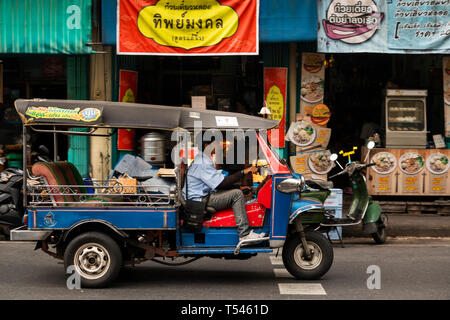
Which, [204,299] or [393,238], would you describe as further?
[393,238]

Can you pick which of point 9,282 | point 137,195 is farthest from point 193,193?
point 9,282

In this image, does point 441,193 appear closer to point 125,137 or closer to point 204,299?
point 125,137

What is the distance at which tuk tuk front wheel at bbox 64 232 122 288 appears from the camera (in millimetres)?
7578

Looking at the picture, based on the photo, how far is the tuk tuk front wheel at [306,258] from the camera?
8.01 m

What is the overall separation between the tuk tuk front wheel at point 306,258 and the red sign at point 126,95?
6.01 m

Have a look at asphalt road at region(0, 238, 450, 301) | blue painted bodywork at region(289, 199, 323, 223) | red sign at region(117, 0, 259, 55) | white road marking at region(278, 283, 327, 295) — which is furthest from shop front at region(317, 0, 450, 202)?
white road marking at region(278, 283, 327, 295)

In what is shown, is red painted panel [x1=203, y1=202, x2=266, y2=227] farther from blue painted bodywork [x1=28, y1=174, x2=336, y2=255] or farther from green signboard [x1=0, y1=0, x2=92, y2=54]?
green signboard [x1=0, y1=0, x2=92, y2=54]

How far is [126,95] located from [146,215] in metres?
6.11

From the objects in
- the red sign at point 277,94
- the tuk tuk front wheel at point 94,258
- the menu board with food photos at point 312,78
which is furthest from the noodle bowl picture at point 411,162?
the tuk tuk front wheel at point 94,258

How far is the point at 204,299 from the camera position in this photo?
7.25 metres
